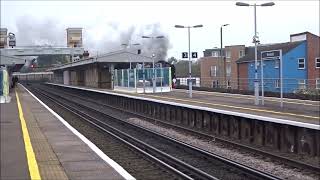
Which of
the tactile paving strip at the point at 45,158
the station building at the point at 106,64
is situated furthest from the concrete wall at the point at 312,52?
the tactile paving strip at the point at 45,158

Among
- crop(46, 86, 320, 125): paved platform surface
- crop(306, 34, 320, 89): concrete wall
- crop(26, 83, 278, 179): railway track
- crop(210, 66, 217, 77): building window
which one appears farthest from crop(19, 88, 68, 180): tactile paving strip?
crop(210, 66, 217, 77): building window

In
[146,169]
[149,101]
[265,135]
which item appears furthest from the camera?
[149,101]

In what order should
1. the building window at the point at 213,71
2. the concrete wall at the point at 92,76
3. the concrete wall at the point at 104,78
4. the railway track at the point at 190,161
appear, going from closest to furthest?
the railway track at the point at 190,161 < the concrete wall at the point at 104,78 < the concrete wall at the point at 92,76 < the building window at the point at 213,71

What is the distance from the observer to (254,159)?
14359 millimetres

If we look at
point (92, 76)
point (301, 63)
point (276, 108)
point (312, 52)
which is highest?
point (312, 52)

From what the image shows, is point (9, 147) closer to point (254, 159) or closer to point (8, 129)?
point (8, 129)

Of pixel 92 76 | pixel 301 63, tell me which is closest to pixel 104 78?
pixel 92 76

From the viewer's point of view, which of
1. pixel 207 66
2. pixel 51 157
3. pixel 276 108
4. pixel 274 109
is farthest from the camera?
pixel 207 66

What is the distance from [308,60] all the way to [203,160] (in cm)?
5005

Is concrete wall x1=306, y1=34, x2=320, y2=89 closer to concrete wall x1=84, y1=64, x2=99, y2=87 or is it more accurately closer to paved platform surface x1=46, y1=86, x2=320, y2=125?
concrete wall x1=84, y1=64, x2=99, y2=87

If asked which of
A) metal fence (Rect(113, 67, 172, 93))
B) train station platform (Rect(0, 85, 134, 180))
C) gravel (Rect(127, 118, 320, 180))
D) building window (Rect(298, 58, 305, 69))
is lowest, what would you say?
gravel (Rect(127, 118, 320, 180))

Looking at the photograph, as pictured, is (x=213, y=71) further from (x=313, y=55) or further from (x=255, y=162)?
(x=255, y=162)

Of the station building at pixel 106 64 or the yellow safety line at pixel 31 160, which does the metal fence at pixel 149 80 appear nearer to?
the station building at pixel 106 64

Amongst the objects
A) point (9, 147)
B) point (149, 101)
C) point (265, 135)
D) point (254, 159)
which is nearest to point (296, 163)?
point (254, 159)
